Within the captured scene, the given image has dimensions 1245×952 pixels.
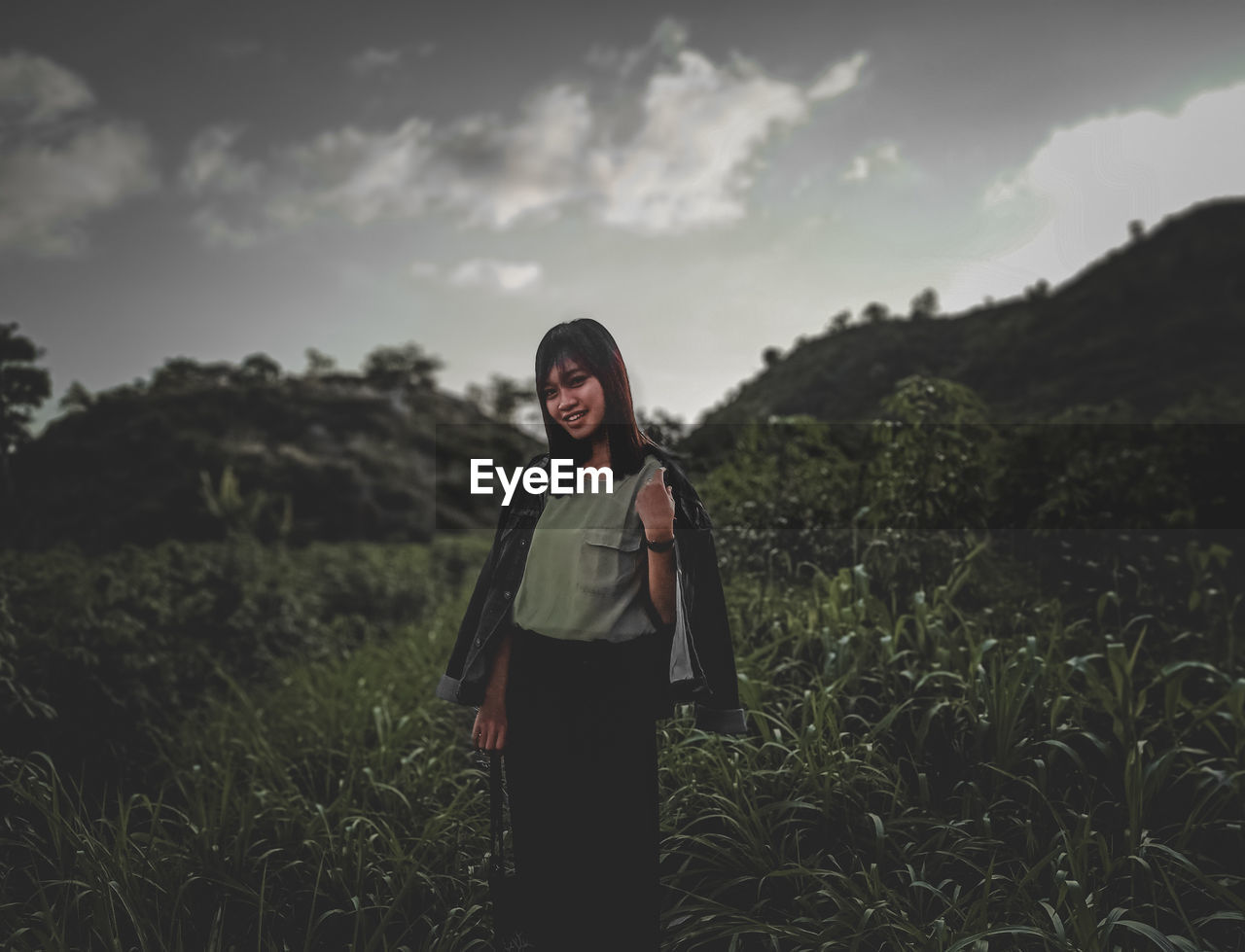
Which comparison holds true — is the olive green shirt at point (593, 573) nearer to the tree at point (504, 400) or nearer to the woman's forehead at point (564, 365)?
the woman's forehead at point (564, 365)

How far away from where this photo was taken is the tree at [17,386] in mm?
4711

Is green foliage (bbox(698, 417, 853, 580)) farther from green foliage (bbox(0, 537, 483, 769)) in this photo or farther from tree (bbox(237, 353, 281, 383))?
tree (bbox(237, 353, 281, 383))

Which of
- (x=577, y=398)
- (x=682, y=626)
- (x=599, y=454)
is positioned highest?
(x=577, y=398)

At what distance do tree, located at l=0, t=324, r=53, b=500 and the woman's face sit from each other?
4.74m

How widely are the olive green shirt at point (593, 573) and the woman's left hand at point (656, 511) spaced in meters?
0.04

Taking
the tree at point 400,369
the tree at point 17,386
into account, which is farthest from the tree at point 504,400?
the tree at point 17,386

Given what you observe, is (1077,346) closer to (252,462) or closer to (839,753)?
(839,753)

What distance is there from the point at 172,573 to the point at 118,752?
169cm

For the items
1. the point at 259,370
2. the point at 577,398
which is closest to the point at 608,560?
the point at 577,398

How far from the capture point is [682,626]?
1890 millimetres

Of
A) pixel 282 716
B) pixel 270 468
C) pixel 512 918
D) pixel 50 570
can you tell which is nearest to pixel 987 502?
pixel 512 918

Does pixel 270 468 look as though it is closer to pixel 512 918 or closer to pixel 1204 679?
pixel 512 918

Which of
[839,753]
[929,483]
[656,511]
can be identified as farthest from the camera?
[929,483]

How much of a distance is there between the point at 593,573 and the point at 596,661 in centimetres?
23
